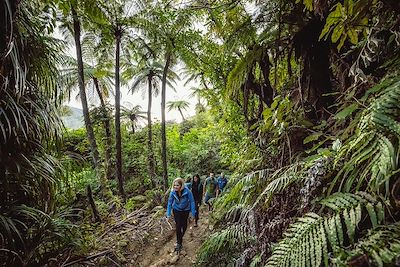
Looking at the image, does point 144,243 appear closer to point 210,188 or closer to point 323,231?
point 210,188

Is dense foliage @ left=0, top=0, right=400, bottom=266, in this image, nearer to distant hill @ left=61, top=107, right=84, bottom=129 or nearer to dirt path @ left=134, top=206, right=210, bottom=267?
dirt path @ left=134, top=206, right=210, bottom=267

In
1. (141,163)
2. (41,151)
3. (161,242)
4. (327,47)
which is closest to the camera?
(327,47)

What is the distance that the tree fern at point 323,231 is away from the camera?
1.29 m

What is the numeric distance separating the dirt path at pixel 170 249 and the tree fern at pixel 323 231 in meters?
3.64

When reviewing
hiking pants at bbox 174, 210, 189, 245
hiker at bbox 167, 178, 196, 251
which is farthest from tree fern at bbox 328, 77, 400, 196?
hiking pants at bbox 174, 210, 189, 245

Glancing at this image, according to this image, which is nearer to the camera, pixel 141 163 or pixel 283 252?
pixel 283 252

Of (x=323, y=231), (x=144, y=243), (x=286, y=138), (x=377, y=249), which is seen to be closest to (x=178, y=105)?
(x=144, y=243)

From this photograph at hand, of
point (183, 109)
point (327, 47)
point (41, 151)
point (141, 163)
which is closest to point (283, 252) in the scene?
point (327, 47)

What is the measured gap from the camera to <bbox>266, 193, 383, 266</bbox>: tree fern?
1.29 m

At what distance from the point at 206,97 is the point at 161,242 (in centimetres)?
412

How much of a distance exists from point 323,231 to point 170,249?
4.78 m

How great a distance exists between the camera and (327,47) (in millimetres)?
2723

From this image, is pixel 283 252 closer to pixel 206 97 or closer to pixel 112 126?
pixel 206 97

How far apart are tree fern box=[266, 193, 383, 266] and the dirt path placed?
364 centimetres
